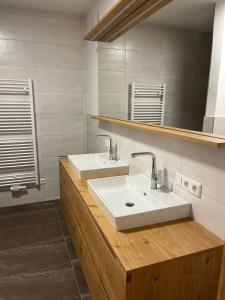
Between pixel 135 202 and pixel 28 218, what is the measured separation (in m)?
1.73

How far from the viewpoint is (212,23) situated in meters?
1.09

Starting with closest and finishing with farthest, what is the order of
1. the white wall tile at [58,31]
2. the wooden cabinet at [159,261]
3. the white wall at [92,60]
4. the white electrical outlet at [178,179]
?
the wooden cabinet at [159,261] → the white electrical outlet at [178,179] → the white wall at [92,60] → the white wall tile at [58,31]

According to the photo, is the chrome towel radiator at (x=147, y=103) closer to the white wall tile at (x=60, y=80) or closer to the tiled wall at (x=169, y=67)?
the tiled wall at (x=169, y=67)

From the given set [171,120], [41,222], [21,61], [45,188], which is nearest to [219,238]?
[171,120]

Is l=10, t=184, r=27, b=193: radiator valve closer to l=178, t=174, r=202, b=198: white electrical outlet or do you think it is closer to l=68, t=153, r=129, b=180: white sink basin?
l=68, t=153, r=129, b=180: white sink basin

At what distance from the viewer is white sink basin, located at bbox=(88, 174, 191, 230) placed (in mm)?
1162

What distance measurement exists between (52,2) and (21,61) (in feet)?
2.40

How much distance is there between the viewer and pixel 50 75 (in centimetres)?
280

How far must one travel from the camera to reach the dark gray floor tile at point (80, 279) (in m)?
1.69

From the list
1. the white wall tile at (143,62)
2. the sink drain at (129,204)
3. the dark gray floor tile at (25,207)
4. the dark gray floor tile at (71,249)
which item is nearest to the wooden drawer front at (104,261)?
the sink drain at (129,204)

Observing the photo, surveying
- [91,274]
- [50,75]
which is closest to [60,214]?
[91,274]

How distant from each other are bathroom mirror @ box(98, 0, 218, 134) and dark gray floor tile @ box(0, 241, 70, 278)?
138cm

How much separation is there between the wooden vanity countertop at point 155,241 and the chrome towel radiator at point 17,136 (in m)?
1.89

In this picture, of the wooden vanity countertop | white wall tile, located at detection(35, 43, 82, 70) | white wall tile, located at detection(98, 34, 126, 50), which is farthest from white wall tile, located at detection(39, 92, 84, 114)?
the wooden vanity countertop
